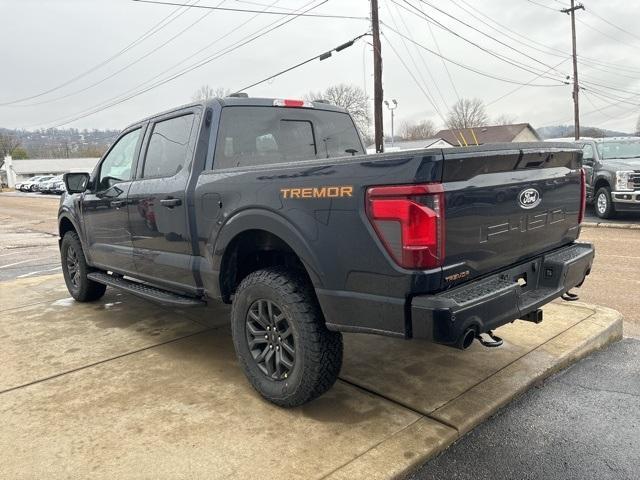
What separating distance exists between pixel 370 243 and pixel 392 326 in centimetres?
42

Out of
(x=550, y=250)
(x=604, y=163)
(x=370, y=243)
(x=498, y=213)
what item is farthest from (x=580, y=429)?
(x=604, y=163)

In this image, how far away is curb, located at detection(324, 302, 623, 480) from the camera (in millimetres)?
2588

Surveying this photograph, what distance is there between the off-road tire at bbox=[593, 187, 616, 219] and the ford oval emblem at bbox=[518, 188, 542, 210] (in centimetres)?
1009

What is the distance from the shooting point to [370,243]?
8.46 feet

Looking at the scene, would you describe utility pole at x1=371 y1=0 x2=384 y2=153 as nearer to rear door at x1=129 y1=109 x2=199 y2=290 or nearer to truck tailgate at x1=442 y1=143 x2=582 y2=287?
rear door at x1=129 y1=109 x2=199 y2=290

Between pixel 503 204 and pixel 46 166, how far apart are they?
10062 centimetres

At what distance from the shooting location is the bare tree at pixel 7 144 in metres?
97.2

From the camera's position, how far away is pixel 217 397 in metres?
3.39

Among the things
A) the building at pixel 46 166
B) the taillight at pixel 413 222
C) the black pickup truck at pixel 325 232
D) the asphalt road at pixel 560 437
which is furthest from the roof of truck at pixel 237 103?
the building at pixel 46 166

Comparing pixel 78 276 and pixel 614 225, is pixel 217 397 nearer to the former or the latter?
pixel 78 276

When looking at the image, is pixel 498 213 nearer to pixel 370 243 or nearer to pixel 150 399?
pixel 370 243

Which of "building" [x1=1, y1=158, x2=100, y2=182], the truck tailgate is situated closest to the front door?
the truck tailgate

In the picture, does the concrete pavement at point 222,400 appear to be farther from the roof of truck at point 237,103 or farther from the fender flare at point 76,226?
the roof of truck at point 237,103

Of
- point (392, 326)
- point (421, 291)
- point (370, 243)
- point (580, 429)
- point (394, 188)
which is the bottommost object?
point (580, 429)
